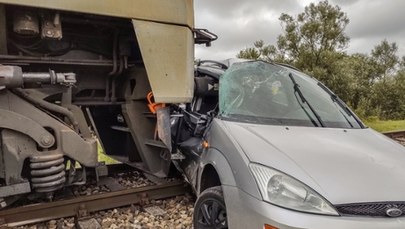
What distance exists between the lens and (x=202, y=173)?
344cm

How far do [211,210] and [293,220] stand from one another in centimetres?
107

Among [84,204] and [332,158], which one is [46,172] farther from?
[332,158]

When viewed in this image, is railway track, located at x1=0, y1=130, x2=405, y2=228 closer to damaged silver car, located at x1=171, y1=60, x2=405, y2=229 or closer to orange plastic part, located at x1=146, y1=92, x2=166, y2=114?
damaged silver car, located at x1=171, y1=60, x2=405, y2=229

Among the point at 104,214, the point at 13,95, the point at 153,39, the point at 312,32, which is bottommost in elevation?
the point at 104,214

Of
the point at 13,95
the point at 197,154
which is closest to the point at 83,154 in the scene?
the point at 13,95

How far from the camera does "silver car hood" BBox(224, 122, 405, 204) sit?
2344 mm

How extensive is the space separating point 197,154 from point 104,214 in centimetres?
130

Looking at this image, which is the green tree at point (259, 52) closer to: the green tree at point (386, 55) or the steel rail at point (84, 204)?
the steel rail at point (84, 204)

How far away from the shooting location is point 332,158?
264 centimetres

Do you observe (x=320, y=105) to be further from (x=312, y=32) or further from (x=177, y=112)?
(x=312, y=32)

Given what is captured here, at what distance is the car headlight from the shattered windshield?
880mm

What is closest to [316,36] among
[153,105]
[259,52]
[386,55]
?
[259,52]

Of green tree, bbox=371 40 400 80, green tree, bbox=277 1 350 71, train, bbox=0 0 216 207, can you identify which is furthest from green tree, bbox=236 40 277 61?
green tree, bbox=371 40 400 80

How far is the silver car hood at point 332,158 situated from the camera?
92.3 inches
